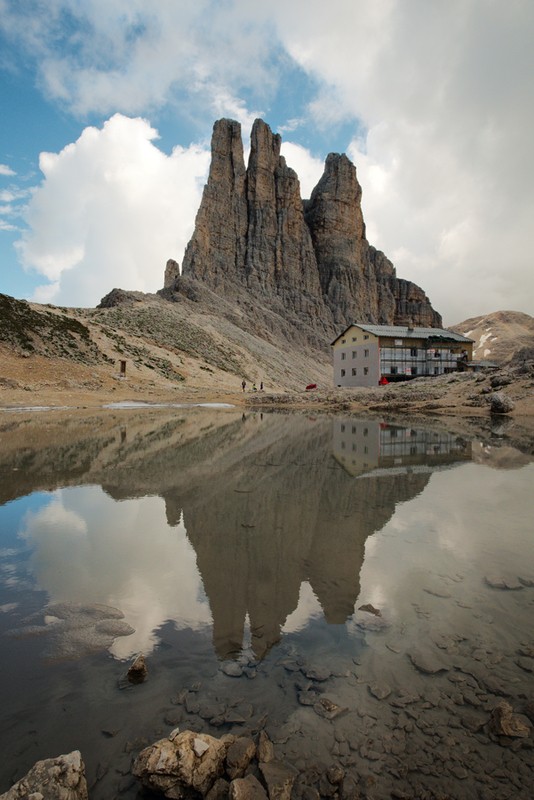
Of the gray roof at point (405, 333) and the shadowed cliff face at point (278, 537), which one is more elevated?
the gray roof at point (405, 333)

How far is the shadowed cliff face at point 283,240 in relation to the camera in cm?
13262

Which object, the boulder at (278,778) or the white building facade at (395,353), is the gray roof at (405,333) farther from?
the boulder at (278,778)

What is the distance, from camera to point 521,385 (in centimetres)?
3769

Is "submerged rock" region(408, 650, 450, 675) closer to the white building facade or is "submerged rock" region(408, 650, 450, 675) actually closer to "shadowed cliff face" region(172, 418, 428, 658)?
"shadowed cliff face" region(172, 418, 428, 658)

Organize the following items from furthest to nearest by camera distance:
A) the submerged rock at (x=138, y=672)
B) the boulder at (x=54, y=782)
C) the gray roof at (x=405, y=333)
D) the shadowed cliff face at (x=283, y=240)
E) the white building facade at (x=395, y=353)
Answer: the shadowed cliff face at (x=283, y=240) < the gray roof at (x=405, y=333) < the white building facade at (x=395, y=353) < the submerged rock at (x=138, y=672) < the boulder at (x=54, y=782)

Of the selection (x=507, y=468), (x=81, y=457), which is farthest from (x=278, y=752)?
(x=81, y=457)

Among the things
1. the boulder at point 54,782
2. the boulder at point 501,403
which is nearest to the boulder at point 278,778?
the boulder at point 54,782

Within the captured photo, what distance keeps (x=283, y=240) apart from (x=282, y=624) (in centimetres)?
15115

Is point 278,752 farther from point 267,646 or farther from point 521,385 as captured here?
point 521,385

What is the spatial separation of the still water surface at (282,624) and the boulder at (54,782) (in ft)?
1.03

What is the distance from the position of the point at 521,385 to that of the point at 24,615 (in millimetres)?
41429

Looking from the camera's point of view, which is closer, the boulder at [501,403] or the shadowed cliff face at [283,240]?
the boulder at [501,403]

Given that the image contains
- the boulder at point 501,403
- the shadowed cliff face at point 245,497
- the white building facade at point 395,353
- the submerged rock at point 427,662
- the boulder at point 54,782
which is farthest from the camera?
the white building facade at point 395,353

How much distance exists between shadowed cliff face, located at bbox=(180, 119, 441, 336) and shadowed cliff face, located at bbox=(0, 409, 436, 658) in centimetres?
10618
